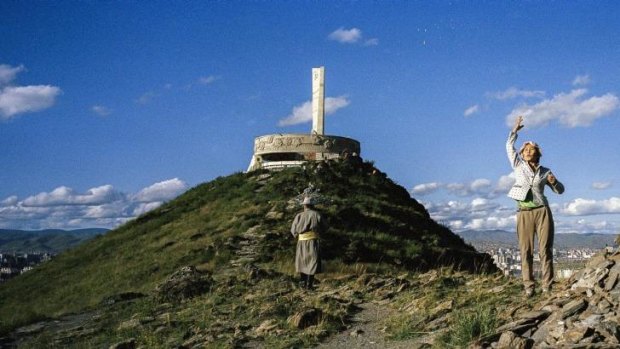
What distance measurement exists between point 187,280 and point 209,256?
6090 millimetres

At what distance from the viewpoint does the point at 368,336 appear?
428 inches

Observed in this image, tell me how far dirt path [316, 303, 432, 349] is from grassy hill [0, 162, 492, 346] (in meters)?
3.29

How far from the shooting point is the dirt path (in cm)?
996

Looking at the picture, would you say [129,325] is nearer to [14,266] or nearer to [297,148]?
[297,148]

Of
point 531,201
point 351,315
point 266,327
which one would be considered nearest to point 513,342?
point 531,201

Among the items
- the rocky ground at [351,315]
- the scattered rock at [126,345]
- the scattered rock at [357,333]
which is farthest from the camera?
the scattered rock at [126,345]

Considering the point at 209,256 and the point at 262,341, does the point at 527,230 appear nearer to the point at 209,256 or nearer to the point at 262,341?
the point at 262,341

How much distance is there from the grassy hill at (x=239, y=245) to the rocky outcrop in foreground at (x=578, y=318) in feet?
23.6

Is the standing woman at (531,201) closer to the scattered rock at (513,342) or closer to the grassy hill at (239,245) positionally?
the scattered rock at (513,342)

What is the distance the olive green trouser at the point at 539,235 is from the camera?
10039 mm

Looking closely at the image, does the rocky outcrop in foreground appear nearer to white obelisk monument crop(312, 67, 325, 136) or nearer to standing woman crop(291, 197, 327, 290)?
standing woman crop(291, 197, 327, 290)

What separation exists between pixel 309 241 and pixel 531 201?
285 inches

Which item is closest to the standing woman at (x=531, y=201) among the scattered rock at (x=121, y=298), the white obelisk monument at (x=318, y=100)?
the scattered rock at (x=121, y=298)

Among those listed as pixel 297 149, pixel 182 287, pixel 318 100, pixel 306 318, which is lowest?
pixel 306 318
